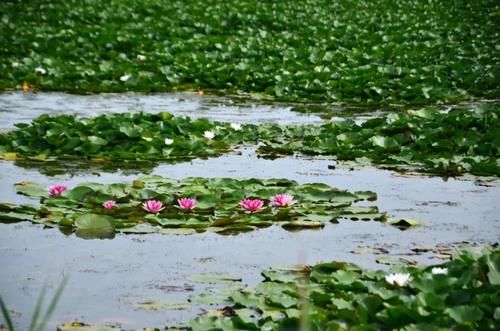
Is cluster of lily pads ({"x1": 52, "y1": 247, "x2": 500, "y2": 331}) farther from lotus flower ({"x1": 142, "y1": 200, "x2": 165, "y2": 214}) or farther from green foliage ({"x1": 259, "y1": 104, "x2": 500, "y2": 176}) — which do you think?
green foliage ({"x1": 259, "y1": 104, "x2": 500, "y2": 176})

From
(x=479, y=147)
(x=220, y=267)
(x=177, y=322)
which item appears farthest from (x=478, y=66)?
(x=177, y=322)

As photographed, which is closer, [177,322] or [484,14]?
[177,322]

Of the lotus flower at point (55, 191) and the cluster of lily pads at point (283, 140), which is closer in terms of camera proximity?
the lotus flower at point (55, 191)

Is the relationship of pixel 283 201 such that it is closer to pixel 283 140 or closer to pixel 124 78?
pixel 283 140

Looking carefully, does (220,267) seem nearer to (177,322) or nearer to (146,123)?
(177,322)

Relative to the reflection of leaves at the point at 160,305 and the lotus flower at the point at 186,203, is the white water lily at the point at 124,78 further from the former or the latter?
the reflection of leaves at the point at 160,305

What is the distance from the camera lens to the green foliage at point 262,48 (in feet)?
33.4

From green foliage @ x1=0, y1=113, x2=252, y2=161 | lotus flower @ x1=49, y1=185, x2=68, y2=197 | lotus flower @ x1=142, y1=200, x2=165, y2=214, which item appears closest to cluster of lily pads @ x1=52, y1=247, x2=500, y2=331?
lotus flower @ x1=142, y1=200, x2=165, y2=214

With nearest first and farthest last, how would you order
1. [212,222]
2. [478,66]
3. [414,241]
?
[414,241]
[212,222]
[478,66]

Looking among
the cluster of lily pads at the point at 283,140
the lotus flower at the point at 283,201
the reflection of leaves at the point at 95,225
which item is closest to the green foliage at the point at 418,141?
the cluster of lily pads at the point at 283,140

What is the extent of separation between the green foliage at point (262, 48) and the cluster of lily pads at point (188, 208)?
4464mm

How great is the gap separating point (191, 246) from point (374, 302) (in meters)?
1.29

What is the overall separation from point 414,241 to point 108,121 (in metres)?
3.11

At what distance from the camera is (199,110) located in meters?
8.80
